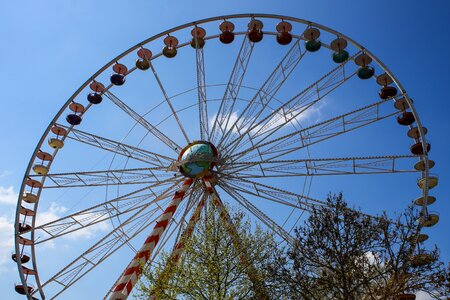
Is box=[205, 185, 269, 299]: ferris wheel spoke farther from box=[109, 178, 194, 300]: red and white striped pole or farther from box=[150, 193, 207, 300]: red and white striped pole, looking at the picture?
box=[109, 178, 194, 300]: red and white striped pole

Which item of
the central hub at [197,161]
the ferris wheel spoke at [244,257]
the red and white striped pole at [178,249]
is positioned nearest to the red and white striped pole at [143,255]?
the central hub at [197,161]

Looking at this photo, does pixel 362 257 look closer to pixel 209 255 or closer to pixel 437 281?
pixel 437 281

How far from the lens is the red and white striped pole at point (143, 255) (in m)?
14.3

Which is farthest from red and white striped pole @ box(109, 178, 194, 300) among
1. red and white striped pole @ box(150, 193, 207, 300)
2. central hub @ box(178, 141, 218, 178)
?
red and white striped pole @ box(150, 193, 207, 300)

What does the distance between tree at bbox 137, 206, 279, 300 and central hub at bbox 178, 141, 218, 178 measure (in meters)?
2.94

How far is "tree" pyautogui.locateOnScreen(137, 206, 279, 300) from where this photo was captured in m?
13.2

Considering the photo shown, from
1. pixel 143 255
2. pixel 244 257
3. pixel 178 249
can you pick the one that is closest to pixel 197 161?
pixel 178 249

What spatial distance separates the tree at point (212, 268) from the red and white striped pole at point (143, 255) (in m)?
0.77

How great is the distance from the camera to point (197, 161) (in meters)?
17.5

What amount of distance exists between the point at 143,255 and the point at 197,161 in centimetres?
399

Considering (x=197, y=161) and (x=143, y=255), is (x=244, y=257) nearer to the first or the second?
(x=143, y=255)

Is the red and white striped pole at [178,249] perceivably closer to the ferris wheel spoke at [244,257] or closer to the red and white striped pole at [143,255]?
the red and white striped pole at [143,255]

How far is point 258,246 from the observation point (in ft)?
48.8

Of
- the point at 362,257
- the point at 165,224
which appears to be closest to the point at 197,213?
the point at 165,224
